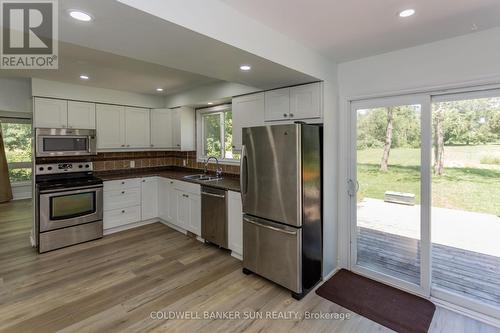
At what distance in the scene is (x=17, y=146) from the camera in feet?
19.5

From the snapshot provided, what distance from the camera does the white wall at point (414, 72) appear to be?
7.01ft

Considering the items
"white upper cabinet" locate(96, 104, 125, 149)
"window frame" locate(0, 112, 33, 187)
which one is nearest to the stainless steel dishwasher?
"white upper cabinet" locate(96, 104, 125, 149)

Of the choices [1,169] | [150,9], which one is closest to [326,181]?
[150,9]

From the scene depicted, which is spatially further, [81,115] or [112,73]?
[81,115]

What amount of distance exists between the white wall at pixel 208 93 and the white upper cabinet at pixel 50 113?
173 centimetres

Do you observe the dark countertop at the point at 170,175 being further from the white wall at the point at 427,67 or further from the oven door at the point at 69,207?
the white wall at the point at 427,67

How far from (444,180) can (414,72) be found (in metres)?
1.10

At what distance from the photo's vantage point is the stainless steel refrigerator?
246 cm

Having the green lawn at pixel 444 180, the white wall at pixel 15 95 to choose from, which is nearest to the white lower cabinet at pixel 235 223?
the green lawn at pixel 444 180

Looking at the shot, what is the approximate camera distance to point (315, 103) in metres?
2.80

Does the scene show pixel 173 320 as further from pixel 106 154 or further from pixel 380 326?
pixel 106 154

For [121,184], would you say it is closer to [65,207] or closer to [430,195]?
[65,207]

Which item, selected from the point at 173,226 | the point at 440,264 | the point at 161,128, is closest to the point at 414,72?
the point at 440,264

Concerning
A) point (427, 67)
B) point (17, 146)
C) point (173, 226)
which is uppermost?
point (427, 67)
